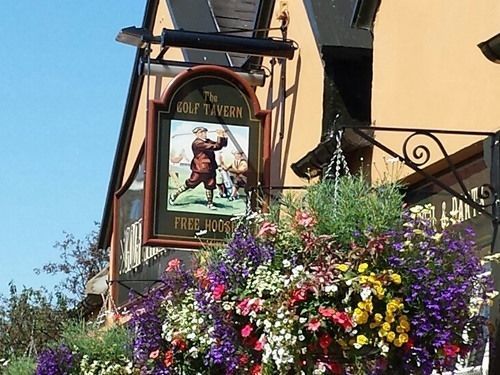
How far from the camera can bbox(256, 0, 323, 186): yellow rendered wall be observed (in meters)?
11.0

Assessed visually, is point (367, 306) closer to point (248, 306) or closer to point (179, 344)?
point (248, 306)

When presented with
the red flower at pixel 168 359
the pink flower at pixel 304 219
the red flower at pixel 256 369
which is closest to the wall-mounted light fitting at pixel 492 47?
the pink flower at pixel 304 219

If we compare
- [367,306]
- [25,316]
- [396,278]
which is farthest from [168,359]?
[25,316]

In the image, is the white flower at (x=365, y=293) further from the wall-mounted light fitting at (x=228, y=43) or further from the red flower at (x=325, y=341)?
the wall-mounted light fitting at (x=228, y=43)

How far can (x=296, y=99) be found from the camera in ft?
37.9

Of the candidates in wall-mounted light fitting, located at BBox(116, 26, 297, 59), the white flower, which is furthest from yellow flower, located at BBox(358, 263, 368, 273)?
wall-mounted light fitting, located at BBox(116, 26, 297, 59)

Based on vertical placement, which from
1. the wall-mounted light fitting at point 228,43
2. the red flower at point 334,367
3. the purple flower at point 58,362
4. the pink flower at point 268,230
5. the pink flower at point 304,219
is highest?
the wall-mounted light fitting at point 228,43

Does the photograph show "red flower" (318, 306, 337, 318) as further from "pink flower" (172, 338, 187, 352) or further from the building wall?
the building wall

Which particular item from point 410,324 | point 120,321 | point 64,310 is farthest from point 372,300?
point 64,310

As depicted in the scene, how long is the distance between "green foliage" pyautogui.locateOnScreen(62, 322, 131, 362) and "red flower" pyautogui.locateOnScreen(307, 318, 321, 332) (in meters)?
4.30

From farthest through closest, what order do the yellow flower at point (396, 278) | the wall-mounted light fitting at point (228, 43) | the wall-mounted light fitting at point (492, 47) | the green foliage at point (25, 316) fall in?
the green foliage at point (25, 316)
the wall-mounted light fitting at point (228, 43)
the wall-mounted light fitting at point (492, 47)
the yellow flower at point (396, 278)

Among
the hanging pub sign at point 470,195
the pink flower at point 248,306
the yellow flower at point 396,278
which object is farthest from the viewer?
the hanging pub sign at point 470,195

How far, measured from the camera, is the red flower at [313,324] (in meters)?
6.15

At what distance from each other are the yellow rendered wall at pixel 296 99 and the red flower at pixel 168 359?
3.43 metres
